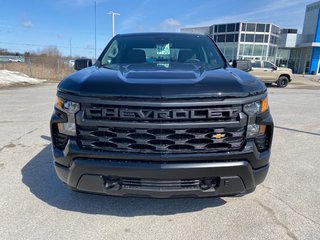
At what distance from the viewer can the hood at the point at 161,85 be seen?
2.10 meters

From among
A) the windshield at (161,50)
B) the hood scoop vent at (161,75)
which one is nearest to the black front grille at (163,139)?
the hood scoop vent at (161,75)

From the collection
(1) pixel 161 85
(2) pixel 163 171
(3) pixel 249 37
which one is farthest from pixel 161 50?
(3) pixel 249 37

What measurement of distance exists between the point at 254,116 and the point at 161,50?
6.48 feet

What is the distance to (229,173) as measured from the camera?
2.20 meters

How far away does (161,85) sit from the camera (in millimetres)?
2129

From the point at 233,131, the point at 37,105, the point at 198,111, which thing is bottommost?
the point at 37,105

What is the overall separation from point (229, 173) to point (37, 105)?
8442 millimetres

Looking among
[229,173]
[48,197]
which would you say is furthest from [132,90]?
[48,197]

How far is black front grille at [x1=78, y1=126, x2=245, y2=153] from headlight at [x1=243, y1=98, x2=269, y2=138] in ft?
0.28

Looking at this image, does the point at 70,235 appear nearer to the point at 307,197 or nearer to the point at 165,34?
the point at 307,197

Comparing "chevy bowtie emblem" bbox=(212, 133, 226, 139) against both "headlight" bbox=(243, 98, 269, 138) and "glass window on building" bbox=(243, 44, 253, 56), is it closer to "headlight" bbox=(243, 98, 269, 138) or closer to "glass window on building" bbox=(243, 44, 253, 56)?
"headlight" bbox=(243, 98, 269, 138)

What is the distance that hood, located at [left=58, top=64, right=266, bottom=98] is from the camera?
2104 millimetres

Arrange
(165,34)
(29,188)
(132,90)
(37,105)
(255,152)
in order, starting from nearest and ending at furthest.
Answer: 1. (132,90)
2. (255,152)
3. (29,188)
4. (165,34)
5. (37,105)

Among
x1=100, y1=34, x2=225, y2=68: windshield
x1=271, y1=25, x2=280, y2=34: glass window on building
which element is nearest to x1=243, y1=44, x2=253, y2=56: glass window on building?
x1=271, y1=25, x2=280, y2=34: glass window on building
